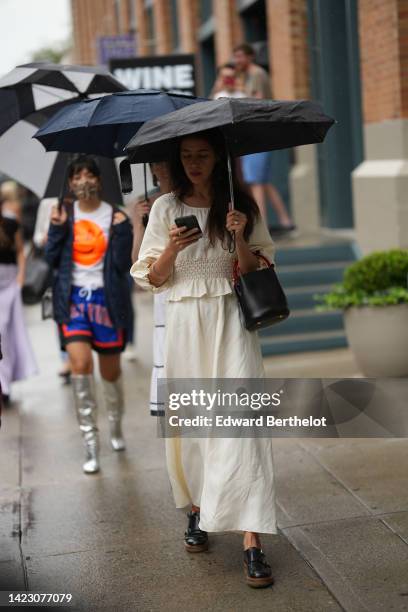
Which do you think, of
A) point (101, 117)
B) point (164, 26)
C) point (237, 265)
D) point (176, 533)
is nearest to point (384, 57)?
point (101, 117)

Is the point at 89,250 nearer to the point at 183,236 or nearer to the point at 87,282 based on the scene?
the point at 87,282

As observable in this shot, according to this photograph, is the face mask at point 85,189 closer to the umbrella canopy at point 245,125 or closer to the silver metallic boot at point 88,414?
the silver metallic boot at point 88,414

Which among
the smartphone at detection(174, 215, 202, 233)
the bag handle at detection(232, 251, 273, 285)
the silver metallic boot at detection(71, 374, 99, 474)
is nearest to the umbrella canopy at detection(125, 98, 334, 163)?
the smartphone at detection(174, 215, 202, 233)

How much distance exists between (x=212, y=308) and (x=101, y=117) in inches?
54.6

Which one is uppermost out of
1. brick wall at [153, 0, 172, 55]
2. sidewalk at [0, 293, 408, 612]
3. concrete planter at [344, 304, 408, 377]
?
brick wall at [153, 0, 172, 55]

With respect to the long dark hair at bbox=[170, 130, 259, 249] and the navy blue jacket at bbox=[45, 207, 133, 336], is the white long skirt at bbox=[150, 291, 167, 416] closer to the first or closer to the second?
the navy blue jacket at bbox=[45, 207, 133, 336]

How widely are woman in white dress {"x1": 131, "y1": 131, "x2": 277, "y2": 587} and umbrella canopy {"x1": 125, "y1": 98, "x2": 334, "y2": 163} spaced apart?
146 mm

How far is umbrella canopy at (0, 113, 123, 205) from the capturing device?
6.33m

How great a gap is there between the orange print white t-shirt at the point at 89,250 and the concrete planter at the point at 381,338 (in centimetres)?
250

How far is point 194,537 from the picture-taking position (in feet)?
15.9

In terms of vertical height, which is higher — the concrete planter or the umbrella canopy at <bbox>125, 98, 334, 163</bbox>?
the umbrella canopy at <bbox>125, 98, 334, 163</bbox>

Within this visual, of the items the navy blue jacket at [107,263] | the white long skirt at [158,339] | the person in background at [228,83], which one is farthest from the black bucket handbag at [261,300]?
the person in background at [228,83]

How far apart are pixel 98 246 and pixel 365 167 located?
175 inches

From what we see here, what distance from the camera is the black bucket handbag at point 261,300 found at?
4406 mm
